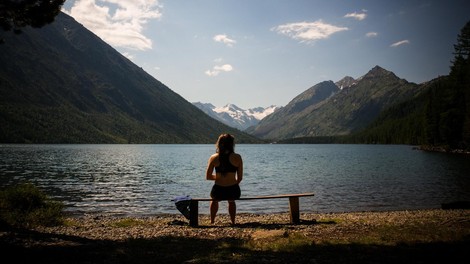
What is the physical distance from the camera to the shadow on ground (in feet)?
29.1

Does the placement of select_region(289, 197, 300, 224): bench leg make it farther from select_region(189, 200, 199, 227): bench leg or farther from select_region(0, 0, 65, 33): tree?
select_region(0, 0, 65, 33): tree

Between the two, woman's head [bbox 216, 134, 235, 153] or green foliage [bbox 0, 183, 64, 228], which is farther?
green foliage [bbox 0, 183, 64, 228]

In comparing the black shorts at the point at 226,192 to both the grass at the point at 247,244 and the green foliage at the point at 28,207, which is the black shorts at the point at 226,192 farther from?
the green foliage at the point at 28,207

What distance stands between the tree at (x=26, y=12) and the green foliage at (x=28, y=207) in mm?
8153

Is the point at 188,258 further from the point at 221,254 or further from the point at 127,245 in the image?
the point at 127,245

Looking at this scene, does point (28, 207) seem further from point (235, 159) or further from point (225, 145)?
point (235, 159)

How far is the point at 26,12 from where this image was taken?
13.5 meters

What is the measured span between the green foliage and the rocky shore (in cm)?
177

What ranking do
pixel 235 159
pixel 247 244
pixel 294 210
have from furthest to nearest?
pixel 294 210, pixel 235 159, pixel 247 244

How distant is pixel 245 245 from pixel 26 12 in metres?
12.4

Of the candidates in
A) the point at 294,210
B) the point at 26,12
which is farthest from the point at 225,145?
the point at 26,12

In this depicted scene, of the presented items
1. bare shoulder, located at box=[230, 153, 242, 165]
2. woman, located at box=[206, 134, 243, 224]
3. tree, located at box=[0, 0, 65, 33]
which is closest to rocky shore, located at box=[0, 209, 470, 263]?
woman, located at box=[206, 134, 243, 224]

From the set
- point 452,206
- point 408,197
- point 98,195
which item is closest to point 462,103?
point 408,197

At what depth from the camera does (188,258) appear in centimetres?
925
